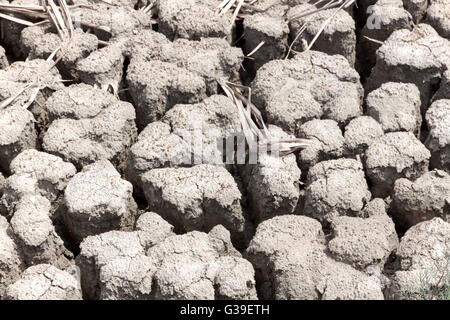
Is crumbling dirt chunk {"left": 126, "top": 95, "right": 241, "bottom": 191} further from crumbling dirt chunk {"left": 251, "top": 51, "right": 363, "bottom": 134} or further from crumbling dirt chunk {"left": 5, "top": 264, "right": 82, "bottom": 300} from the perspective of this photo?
crumbling dirt chunk {"left": 5, "top": 264, "right": 82, "bottom": 300}

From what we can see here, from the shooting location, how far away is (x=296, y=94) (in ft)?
10.4

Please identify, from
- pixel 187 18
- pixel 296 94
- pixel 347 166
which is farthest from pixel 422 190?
pixel 187 18

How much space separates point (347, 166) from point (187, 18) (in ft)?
2.66

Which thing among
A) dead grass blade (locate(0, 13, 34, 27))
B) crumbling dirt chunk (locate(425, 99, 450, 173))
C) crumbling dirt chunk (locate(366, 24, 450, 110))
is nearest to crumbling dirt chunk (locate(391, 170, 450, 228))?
crumbling dirt chunk (locate(425, 99, 450, 173))

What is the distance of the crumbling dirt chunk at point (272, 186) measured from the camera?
2916 millimetres

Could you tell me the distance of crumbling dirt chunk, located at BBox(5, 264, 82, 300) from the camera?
8.72ft

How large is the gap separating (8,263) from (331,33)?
1321 millimetres

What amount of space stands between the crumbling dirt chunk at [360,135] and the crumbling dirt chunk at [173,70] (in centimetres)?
46

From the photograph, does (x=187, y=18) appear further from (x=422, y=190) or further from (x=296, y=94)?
(x=422, y=190)

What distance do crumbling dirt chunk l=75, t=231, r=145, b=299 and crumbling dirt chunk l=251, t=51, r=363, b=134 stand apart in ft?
2.07

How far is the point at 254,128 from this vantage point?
3.07 meters

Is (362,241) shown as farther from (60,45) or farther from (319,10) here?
(60,45)

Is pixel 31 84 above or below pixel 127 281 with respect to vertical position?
above

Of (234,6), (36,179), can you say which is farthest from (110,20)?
(36,179)
